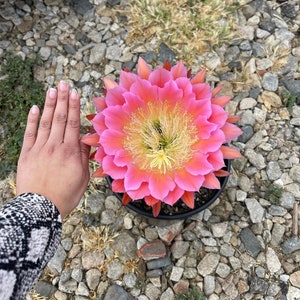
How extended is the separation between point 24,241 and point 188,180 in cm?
43

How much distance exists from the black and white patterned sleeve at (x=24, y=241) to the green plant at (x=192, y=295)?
587 millimetres

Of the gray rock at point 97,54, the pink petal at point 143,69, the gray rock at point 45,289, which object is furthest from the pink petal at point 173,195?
the gray rock at point 97,54

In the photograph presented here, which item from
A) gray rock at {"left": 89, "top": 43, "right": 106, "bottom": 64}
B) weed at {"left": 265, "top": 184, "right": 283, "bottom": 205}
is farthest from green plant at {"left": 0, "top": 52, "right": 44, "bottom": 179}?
weed at {"left": 265, "top": 184, "right": 283, "bottom": 205}

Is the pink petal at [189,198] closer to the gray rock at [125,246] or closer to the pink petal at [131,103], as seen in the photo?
the pink petal at [131,103]

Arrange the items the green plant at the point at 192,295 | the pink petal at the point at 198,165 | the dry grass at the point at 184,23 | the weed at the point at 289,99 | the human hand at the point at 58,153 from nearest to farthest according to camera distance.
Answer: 1. the pink petal at the point at 198,165
2. the human hand at the point at 58,153
3. the green plant at the point at 192,295
4. the weed at the point at 289,99
5. the dry grass at the point at 184,23

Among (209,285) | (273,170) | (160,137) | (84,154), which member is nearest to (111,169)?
(160,137)

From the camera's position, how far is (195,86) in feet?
4.17

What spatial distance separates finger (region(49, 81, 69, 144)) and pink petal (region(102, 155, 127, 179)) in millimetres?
289

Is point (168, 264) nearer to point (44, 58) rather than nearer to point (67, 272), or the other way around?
point (67, 272)

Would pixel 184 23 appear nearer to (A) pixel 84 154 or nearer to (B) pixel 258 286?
(A) pixel 84 154

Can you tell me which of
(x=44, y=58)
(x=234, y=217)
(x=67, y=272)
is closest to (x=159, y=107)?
(x=234, y=217)

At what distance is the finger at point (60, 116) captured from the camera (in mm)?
1462

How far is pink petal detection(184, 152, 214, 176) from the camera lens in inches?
47.9

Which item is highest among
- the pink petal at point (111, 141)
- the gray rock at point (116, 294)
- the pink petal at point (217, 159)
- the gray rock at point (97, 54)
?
the pink petal at point (111, 141)
